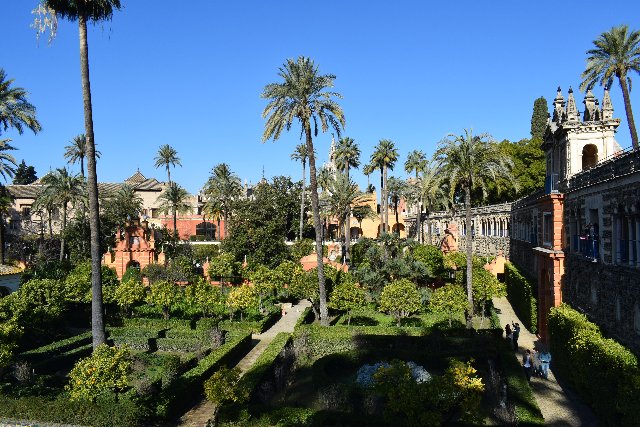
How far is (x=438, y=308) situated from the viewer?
3005cm

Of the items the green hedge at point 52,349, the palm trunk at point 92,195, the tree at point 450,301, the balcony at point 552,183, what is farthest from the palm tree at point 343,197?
the palm trunk at point 92,195

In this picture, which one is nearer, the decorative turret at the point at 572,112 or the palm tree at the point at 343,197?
the decorative turret at the point at 572,112

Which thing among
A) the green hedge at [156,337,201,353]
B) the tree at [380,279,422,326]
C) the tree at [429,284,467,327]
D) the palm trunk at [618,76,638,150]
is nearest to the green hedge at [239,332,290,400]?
the green hedge at [156,337,201,353]

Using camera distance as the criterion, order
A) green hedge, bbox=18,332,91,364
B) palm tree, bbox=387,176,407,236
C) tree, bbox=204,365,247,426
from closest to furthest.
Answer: tree, bbox=204,365,247,426 → green hedge, bbox=18,332,91,364 → palm tree, bbox=387,176,407,236

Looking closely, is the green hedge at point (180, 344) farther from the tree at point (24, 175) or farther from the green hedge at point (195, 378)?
the tree at point (24, 175)

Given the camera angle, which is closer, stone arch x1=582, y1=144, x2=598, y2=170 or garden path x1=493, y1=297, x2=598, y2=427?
garden path x1=493, y1=297, x2=598, y2=427

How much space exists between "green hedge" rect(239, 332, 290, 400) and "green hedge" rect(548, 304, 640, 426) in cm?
1203

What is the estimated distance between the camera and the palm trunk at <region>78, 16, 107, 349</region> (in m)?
22.6

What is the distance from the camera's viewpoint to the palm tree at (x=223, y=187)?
6706cm

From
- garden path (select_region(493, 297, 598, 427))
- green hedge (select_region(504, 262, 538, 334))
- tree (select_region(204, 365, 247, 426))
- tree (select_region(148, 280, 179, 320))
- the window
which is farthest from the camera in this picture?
tree (select_region(148, 280, 179, 320))

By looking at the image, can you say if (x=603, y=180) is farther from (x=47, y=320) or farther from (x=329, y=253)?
(x=329, y=253)

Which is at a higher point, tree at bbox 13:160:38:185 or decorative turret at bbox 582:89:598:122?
tree at bbox 13:160:38:185

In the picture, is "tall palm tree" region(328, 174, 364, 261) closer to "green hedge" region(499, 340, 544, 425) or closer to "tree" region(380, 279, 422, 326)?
"tree" region(380, 279, 422, 326)

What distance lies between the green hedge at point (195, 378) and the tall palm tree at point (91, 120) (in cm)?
469
